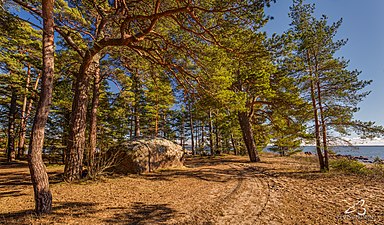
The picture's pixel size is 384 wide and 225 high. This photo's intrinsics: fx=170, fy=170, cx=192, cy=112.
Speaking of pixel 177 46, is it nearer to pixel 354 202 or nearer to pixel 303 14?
pixel 354 202

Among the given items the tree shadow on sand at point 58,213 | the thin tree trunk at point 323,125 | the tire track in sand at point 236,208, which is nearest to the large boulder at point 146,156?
the tree shadow on sand at point 58,213

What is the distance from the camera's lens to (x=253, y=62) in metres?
6.46

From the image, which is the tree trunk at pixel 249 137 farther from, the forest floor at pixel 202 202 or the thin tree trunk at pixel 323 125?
the forest floor at pixel 202 202

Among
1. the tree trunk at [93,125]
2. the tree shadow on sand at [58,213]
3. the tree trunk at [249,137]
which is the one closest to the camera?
the tree shadow on sand at [58,213]

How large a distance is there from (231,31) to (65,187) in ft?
25.1

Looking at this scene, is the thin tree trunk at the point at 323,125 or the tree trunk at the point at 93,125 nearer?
the tree trunk at the point at 93,125

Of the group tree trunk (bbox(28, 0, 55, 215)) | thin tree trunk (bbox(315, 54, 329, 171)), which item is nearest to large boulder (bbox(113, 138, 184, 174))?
tree trunk (bbox(28, 0, 55, 215))

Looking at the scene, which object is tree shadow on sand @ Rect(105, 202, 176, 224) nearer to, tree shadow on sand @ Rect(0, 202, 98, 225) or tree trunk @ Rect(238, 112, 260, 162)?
tree shadow on sand @ Rect(0, 202, 98, 225)

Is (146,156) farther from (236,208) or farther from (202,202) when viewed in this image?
(236,208)

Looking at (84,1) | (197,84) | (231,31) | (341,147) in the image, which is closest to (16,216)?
(84,1)

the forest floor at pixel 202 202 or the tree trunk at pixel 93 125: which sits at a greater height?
the tree trunk at pixel 93 125

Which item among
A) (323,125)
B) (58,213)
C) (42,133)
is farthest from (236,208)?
(323,125)

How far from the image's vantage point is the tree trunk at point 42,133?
374 centimetres

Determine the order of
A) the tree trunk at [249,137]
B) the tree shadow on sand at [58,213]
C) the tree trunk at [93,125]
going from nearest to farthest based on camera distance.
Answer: the tree shadow on sand at [58,213]
the tree trunk at [93,125]
the tree trunk at [249,137]
